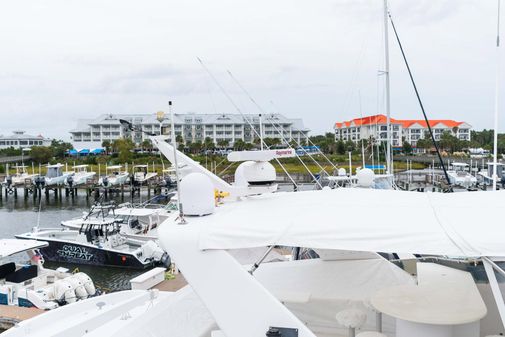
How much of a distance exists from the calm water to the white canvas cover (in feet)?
49.9

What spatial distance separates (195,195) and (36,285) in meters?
12.3

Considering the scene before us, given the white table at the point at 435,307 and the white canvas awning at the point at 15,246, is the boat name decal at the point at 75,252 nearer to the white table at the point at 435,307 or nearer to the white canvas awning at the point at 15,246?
the white canvas awning at the point at 15,246

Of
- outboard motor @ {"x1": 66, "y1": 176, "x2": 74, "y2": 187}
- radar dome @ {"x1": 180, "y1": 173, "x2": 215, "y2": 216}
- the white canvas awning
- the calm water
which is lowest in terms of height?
the calm water

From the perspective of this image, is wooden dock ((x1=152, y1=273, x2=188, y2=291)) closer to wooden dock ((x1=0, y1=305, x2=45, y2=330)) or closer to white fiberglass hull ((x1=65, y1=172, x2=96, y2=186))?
wooden dock ((x1=0, y1=305, x2=45, y2=330))

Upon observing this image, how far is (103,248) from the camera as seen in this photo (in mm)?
20672

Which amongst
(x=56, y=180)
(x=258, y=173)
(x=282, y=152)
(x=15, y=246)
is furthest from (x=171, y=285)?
(x=56, y=180)

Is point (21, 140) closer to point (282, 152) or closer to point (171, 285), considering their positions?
point (171, 285)

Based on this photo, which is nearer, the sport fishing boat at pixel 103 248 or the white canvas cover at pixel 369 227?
the white canvas cover at pixel 369 227

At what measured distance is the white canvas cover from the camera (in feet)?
11.9

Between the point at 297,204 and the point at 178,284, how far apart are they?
25.9 feet

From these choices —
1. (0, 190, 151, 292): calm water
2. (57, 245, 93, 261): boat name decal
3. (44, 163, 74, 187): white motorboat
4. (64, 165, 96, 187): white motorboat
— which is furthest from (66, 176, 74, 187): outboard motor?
(57, 245, 93, 261): boat name decal

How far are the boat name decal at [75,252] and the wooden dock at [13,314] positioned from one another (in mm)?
8163

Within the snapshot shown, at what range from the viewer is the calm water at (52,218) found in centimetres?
1941

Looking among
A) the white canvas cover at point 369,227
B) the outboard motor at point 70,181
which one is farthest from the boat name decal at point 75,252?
the outboard motor at point 70,181
